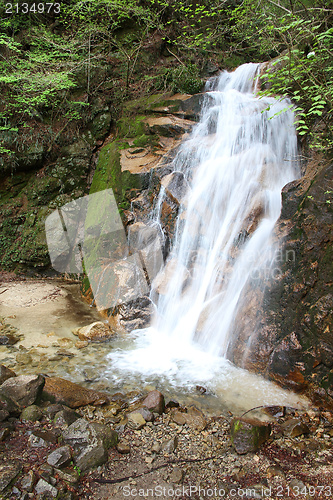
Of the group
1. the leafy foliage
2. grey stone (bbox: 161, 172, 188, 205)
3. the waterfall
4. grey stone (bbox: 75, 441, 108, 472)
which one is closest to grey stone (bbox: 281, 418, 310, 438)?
the waterfall

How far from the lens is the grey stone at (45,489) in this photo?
2.17 metres

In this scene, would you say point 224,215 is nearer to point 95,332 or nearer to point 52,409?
point 95,332

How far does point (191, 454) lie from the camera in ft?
9.33

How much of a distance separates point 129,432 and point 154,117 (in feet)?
26.8

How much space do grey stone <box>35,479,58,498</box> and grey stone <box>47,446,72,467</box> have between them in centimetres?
19

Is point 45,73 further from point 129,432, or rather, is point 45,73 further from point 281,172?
point 129,432

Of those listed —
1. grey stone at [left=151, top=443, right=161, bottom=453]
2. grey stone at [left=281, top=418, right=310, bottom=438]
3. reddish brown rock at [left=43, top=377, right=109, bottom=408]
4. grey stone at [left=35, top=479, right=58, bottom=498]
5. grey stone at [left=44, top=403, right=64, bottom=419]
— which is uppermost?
grey stone at [left=35, top=479, right=58, bottom=498]

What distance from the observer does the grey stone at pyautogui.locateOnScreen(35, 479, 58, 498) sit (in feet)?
7.13

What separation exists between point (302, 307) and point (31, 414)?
3.55 m

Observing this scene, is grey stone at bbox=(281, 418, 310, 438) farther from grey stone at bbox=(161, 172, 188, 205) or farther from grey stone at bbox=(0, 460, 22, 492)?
grey stone at bbox=(161, 172, 188, 205)

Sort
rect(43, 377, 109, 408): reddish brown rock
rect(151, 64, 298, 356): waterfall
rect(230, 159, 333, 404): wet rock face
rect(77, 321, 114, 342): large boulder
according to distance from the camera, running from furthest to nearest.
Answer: rect(77, 321, 114, 342): large boulder, rect(151, 64, 298, 356): waterfall, rect(230, 159, 333, 404): wet rock face, rect(43, 377, 109, 408): reddish brown rock

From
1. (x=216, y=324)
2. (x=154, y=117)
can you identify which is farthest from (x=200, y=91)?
(x=216, y=324)

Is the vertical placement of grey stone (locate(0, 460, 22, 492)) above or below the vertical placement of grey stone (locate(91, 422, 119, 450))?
above

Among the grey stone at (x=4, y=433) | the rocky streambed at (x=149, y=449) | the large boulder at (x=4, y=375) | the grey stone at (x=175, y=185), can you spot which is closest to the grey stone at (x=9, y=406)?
the rocky streambed at (x=149, y=449)
